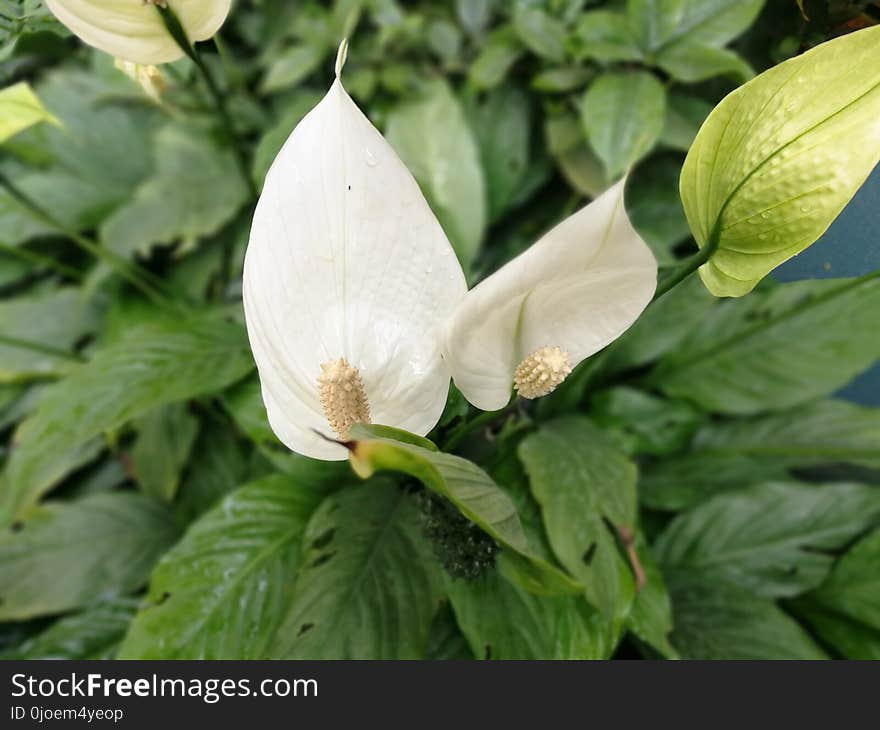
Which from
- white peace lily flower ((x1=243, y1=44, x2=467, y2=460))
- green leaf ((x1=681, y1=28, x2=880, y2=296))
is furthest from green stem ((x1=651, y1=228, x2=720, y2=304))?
white peace lily flower ((x1=243, y1=44, x2=467, y2=460))

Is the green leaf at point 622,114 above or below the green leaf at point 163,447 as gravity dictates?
above

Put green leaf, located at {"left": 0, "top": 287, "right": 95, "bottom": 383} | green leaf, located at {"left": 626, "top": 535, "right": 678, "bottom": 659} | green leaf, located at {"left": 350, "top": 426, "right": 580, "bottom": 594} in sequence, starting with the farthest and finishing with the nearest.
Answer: green leaf, located at {"left": 0, "top": 287, "right": 95, "bottom": 383} < green leaf, located at {"left": 626, "top": 535, "right": 678, "bottom": 659} < green leaf, located at {"left": 350, "top": 426, "right": 580, "bottom": 594}

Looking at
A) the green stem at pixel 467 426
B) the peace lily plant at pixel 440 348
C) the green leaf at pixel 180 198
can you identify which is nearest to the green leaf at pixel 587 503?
the peace lily plant at pixel 440 348

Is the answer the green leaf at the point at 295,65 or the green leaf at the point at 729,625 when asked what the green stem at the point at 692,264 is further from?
the green leaf at the point at 295,65

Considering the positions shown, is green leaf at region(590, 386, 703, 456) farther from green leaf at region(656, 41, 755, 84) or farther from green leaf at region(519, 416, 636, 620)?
green leaf at region(656, 41, 755, 84)

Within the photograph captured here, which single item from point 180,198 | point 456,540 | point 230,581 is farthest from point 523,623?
point 180,198

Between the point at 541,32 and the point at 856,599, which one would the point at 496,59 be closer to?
the point at 541,32
